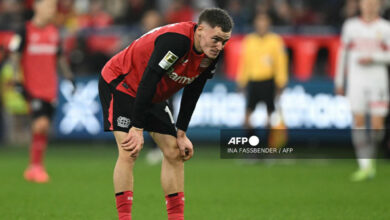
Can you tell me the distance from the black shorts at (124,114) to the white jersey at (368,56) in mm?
5557

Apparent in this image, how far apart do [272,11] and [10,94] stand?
6.31 meters

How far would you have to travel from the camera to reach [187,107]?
6.04 m

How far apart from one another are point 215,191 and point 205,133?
19.7 feet

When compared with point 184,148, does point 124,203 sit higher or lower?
lower

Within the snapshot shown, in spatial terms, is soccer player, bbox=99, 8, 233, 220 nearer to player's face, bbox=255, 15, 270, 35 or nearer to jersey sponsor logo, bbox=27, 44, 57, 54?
jersey sponsor logo, bbox=27, 44, 57, 54

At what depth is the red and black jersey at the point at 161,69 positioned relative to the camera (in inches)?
212

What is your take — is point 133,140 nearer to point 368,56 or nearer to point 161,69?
point 161,69

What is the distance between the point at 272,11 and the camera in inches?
652

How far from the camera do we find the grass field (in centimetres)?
734

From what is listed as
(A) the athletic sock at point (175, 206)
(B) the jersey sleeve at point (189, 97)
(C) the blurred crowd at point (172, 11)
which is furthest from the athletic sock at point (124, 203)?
(C) the blurred crowd at point (172, 11)

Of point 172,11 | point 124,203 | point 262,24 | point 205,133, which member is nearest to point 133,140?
point 124,203

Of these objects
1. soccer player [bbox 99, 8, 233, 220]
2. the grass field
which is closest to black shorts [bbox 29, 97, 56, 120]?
the grass field

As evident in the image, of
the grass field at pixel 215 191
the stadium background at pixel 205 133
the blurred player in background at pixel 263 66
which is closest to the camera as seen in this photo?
the grass field at pixel 215 191

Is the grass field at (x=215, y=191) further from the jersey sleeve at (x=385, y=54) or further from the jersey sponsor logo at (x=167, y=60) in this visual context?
the jersey sponsor logo at (x=167, y=60)
